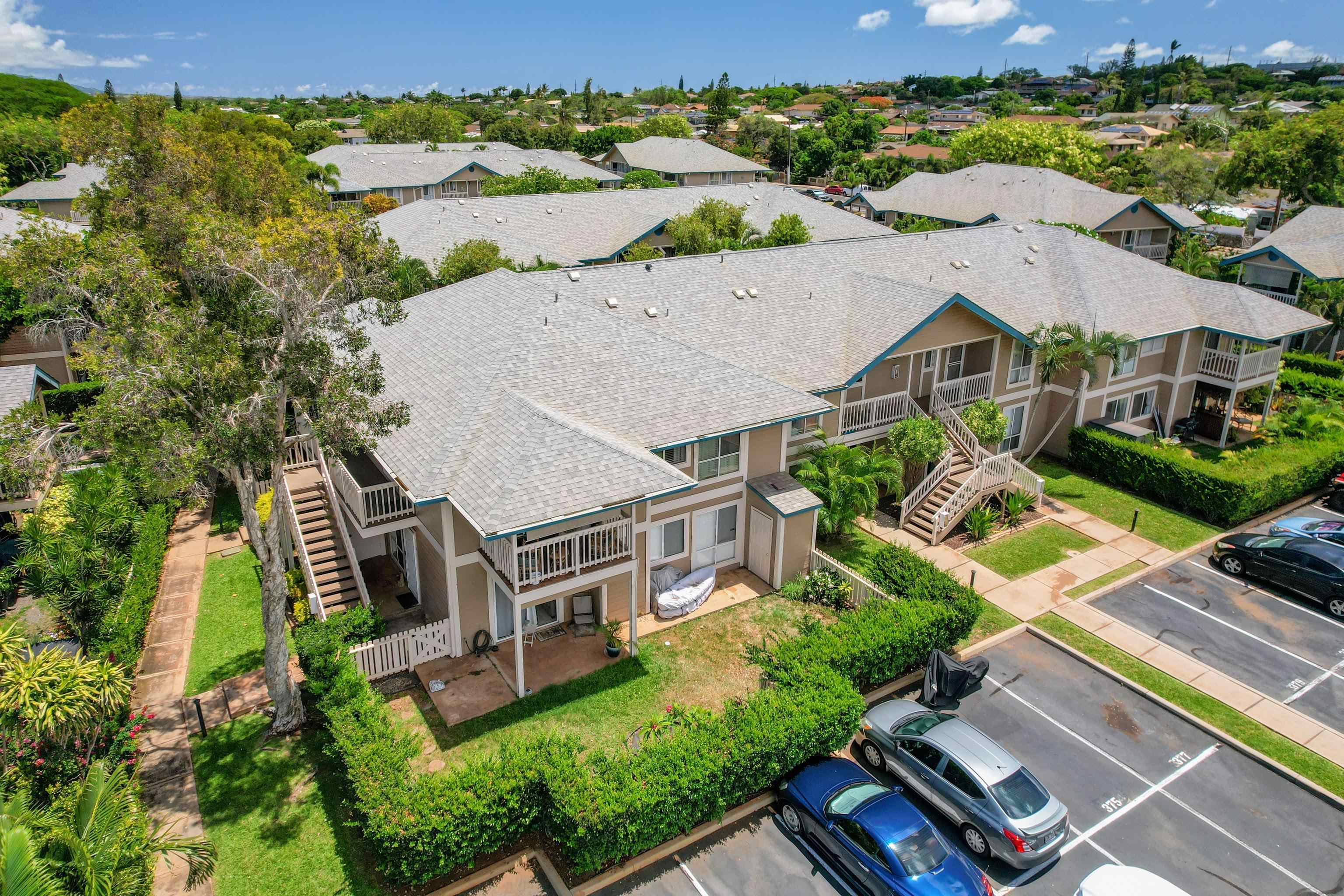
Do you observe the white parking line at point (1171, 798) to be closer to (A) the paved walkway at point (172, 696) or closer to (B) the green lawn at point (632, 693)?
(B) the green lawn at point (632, 693)

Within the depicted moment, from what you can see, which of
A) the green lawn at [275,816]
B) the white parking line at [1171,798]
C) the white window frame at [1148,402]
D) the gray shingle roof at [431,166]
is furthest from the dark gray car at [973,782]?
the gray shingle roof at [431,166]

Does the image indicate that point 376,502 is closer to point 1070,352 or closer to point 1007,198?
point 1070,352

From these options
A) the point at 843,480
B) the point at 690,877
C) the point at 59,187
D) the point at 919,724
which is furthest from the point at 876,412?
the point at 59,187

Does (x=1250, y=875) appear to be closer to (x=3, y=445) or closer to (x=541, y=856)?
(x=541, y=856)

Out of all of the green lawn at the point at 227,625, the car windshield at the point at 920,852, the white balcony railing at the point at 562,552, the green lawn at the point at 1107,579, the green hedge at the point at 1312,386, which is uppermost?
the white balcony railing at the point at 562,552

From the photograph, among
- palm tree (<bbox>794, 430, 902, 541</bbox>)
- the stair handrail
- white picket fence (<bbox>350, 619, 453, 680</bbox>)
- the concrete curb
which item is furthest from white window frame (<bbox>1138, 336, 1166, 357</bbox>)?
the stair handrail

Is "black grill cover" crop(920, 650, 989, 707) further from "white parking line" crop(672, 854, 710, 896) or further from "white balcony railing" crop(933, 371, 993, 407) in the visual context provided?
"white balcony railing" crop(933, 371, 993, 407)
